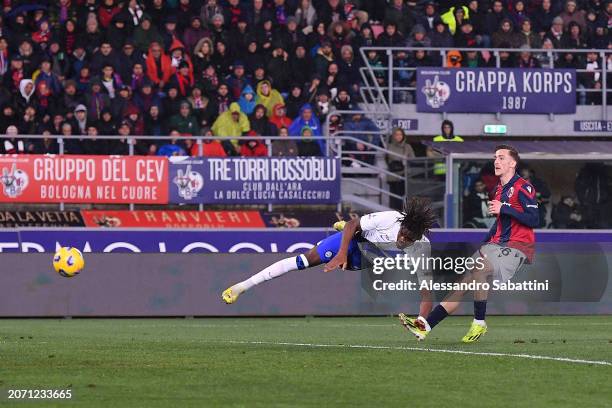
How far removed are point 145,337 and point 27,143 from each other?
38.8 ft

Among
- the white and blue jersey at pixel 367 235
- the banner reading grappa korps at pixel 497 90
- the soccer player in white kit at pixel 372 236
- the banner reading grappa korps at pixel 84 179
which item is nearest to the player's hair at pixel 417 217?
the soccer player in white kit at pixel 372 236

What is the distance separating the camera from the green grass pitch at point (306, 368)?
959 centimetres

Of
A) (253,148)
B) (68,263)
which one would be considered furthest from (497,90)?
(68,263)

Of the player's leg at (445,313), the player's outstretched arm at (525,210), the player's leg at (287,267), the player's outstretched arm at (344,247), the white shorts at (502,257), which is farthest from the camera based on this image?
the player's leg at (287,267)

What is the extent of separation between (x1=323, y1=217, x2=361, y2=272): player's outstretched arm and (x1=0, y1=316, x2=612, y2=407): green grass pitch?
799 mm

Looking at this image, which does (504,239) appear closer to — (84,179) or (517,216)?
(517,216)

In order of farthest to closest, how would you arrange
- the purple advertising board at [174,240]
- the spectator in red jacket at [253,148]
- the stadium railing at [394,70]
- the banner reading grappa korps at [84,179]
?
1. the stadium railing at [394,70]
2. the spectator in red jacket at [253,148]
3. the banner reading grappa korps at [84,179]
4. the purple advertising board at [174,240]

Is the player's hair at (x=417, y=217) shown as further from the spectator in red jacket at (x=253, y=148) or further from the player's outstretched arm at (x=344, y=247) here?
the spectator in red jacket at (x=253, y=148)

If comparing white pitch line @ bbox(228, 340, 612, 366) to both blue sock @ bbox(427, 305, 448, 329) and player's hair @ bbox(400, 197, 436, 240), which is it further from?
player's hair @ bbox(400, 197, 436, 240)

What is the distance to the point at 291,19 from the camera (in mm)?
30125

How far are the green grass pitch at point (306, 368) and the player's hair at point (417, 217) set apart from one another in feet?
3.87

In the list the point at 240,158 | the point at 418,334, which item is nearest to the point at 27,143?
the point at 240,158

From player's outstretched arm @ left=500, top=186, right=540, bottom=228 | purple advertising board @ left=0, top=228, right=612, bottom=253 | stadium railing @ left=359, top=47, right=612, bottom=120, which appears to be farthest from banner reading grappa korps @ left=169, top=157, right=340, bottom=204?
player's outstretched arm @ left=500, top=186, right=540, bottom=228

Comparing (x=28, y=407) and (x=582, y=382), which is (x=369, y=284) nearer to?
(x=582, y=382)
